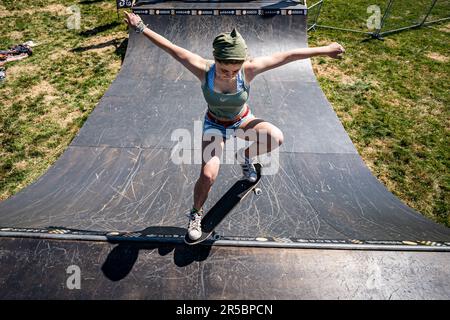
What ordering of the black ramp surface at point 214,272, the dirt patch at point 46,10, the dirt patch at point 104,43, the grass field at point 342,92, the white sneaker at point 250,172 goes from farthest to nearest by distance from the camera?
the dirt patch at point 46,10, the dirt patch at point 104,43, the grass field at point 342,92, the white sneaker at point 250,172, the black ramp surface at point 214,272

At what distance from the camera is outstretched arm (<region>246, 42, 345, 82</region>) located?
10.7ft

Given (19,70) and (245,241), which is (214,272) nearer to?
(245,241)

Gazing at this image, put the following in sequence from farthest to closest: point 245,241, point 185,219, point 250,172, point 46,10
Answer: point 46,10 < point 250,172 < point 185,219 < point 245,241

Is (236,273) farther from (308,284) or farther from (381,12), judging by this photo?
(381,12)

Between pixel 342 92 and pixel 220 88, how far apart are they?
239 inches

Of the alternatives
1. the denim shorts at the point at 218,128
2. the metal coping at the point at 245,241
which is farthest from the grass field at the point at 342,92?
the denim shorts at the point at 218,128

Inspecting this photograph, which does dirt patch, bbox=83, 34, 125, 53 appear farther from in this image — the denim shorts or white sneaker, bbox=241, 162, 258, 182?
the denim shorts

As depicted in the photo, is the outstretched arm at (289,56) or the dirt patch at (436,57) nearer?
the outstretched arm at (289,56)

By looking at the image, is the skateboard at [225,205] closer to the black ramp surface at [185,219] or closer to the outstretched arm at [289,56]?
the black ramp surface at [185,219]

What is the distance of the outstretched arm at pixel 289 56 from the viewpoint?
327cm

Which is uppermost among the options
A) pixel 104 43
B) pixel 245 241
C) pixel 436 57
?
pixel 104 43

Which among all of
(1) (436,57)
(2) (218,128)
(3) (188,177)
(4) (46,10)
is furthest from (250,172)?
(4) (46,10)

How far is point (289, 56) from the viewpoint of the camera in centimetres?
332

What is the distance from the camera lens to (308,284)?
306cm
